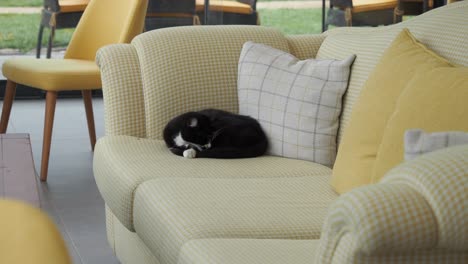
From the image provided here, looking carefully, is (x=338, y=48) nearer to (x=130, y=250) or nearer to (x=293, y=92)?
(x=293, y=92)

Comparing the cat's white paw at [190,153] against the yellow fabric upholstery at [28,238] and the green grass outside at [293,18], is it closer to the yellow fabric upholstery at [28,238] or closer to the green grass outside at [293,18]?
the yellow fabric upholstery at [28,238]

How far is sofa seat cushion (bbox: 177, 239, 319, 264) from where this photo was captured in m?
1.86

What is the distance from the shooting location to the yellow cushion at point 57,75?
4.14 m

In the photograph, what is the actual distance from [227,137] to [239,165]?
0.16 metres

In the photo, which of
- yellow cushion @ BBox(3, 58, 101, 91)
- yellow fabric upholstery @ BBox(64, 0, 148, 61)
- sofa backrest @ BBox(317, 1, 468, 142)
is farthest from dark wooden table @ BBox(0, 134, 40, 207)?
yellow fabric upholstery @ BBox(64, 0, 148, 61)

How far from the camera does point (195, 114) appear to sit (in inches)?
114

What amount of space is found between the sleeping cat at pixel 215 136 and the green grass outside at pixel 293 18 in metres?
3.29

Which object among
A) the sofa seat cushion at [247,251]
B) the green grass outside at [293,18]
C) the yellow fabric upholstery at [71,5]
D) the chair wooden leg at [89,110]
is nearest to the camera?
the sofa seat cushion at [247,251]

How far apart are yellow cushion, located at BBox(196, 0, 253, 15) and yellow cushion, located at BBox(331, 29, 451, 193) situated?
3631mm

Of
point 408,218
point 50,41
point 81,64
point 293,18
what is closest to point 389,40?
point 408,218

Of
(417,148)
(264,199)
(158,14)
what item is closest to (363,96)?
(264,199)

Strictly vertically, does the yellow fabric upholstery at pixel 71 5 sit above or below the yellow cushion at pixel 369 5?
above

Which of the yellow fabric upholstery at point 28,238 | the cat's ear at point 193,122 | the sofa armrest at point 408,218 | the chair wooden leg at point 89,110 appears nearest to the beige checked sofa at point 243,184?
the sofa armrest at point 408,218

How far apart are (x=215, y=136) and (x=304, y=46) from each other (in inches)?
21.5
